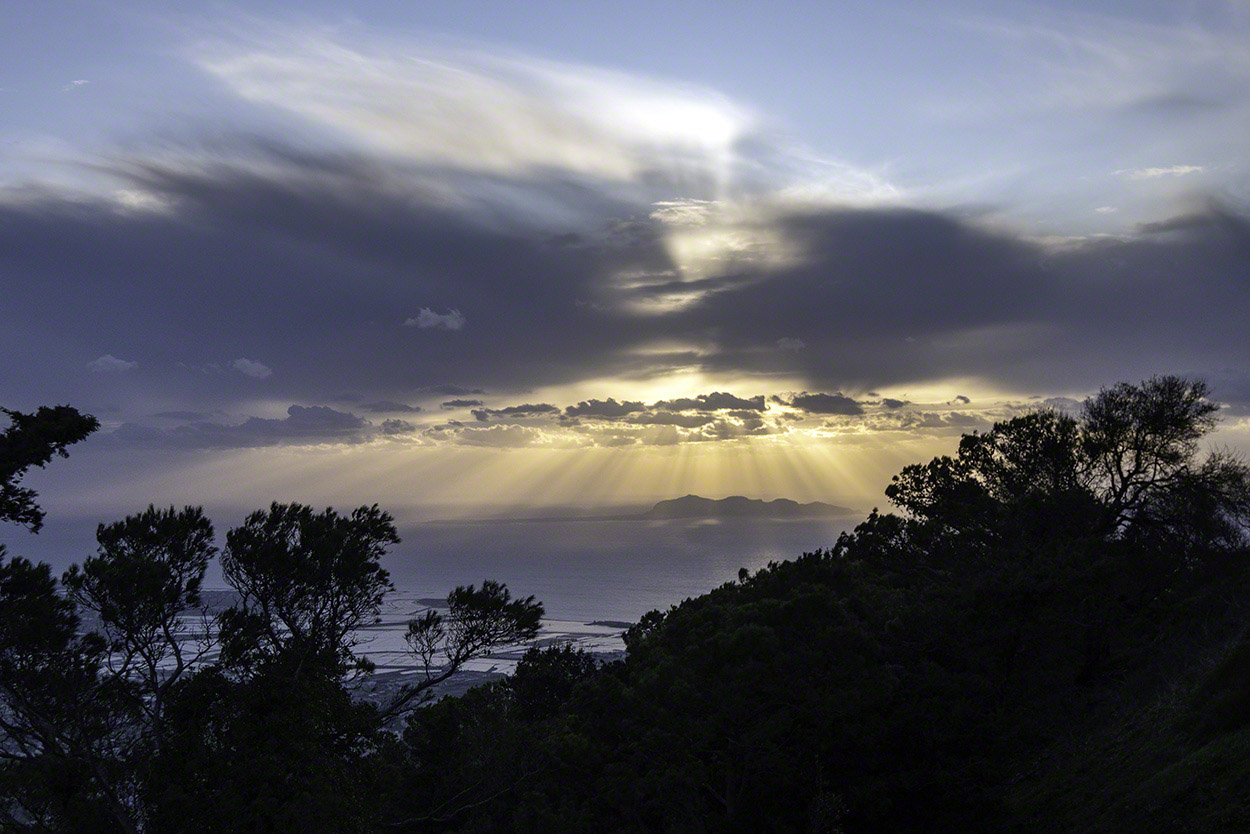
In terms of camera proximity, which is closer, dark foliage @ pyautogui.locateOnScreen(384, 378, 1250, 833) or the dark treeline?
the dark treeline

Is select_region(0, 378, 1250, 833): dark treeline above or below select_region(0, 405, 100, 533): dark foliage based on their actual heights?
below

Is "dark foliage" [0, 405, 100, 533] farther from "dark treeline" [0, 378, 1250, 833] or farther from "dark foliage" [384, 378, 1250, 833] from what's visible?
"dark foliage" [384, 378, 1250, 833]

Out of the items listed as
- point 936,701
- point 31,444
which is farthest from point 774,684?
point 31,444

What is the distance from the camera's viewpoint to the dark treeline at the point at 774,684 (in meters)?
16.3

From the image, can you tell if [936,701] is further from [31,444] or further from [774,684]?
[31,444]

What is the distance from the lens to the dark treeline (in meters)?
16.3

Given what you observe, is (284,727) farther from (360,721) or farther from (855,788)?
(855,788)

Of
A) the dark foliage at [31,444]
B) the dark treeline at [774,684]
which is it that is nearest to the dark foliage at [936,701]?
the dark treeline at [774,684]

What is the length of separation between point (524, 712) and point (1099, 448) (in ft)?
118

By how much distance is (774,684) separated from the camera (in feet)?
84.9

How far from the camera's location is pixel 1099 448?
41.4 metres

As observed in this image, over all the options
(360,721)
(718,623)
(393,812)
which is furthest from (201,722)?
(718,623)

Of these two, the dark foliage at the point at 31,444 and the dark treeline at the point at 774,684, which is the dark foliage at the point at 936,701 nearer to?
the dark treeline at the point at 774,684

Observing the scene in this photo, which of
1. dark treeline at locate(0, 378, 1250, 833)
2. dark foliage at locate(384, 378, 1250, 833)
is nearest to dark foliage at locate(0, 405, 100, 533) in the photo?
dark treeline at locate(0, 378, 1250, 833)
